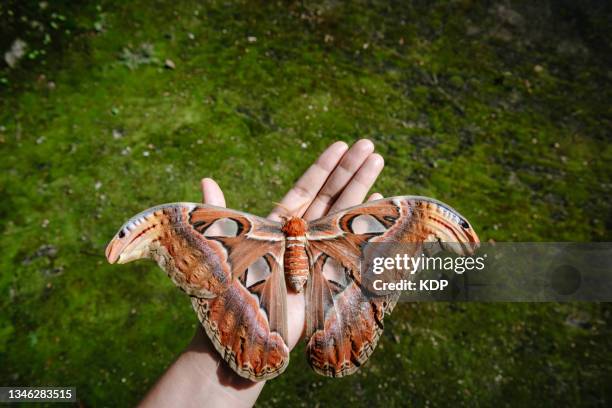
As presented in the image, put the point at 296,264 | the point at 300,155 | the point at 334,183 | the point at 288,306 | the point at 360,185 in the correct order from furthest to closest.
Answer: the point at 300,155
the point at 334,183
the point at 360,185
the point at 288,306
the point at 296,264

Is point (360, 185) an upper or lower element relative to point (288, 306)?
upper

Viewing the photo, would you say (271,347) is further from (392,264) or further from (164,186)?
(164,186)

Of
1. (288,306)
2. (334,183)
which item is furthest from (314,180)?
(288,306)

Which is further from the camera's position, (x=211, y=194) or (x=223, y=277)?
(x=211, y=194)

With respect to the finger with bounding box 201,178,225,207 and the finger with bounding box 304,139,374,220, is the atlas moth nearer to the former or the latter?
the finger with bounding box 201,178,225,207

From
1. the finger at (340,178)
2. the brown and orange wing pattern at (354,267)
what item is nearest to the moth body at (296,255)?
the brown and orange wing pattern at (354,267)

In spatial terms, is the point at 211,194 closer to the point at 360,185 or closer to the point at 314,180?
the point at 314,180

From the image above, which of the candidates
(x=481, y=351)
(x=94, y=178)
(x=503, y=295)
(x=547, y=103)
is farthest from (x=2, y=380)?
(x=547, y=103)
